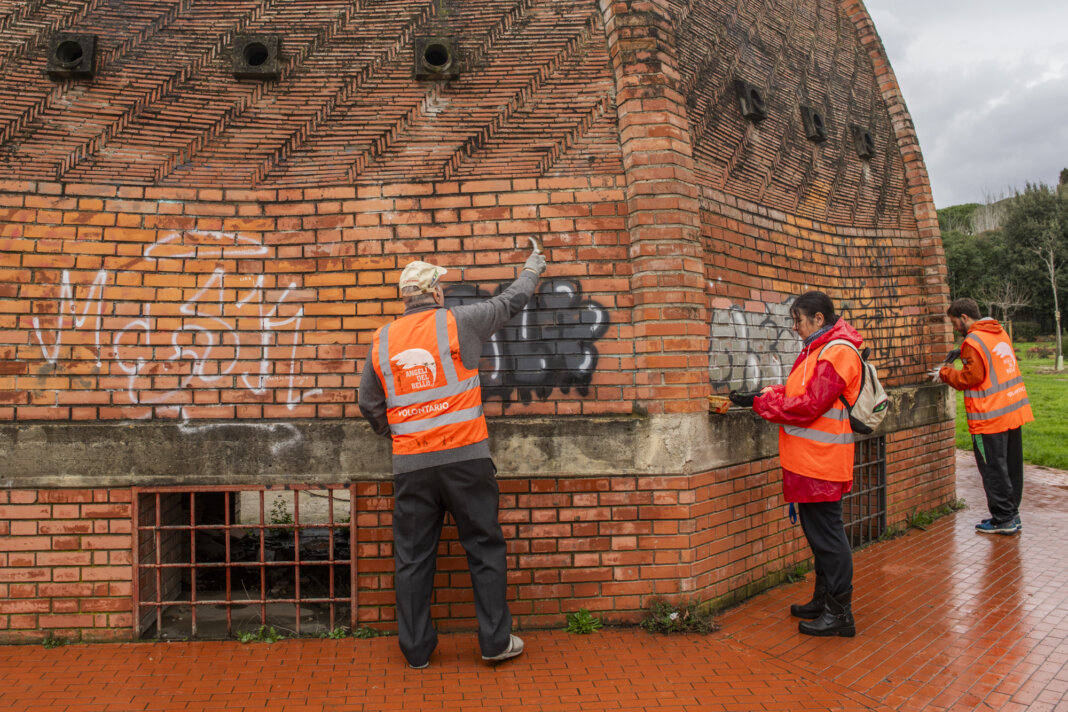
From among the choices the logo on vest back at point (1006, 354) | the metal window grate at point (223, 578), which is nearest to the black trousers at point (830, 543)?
the metal window grate at point (223, 578)

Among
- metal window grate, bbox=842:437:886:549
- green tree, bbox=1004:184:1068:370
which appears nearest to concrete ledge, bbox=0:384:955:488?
metal window grate, bbox=842:437:886:549

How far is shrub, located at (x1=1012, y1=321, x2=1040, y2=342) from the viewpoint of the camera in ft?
130

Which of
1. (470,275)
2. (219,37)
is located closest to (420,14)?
(219,37)

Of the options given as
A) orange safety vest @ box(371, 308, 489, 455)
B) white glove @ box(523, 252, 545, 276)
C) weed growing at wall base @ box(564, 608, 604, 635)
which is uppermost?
white glove @ box(523, 252, 545, 276)

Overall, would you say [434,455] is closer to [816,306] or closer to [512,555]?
[512,555]

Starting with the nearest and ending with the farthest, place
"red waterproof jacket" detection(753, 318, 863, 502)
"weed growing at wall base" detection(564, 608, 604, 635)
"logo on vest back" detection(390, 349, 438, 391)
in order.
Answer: "logo on vest back" detection(390, 349, 438, 391)
"red waterproof jacket" detection(753, 318, 863, 502)
"weed growing at wall base" detection(564, 608, 604, 635)

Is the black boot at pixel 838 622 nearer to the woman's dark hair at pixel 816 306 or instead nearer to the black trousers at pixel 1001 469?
the woman's dark hair at pixel 816 306

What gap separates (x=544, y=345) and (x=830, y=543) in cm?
212

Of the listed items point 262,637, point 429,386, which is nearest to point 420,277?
point 429,386

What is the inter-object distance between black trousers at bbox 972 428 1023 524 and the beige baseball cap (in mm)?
5245

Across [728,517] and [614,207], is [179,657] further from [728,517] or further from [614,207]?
[614,207]

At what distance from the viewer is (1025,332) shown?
3988 centimetres

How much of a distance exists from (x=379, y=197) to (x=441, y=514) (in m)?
2.04

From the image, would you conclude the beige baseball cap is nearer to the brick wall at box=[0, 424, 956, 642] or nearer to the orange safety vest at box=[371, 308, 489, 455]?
the orange safety vest at box=[371, 308, 489, 455]
